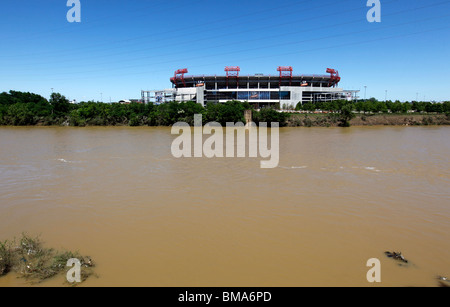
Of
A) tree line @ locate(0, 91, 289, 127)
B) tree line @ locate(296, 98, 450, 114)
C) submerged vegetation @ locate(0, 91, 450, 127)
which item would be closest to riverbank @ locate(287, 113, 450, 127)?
submerged vegetation @ locate(0, 91, 450, 127)

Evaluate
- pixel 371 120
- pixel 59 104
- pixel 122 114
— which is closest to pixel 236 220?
pixel 122 114

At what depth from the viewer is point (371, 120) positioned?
163 feet

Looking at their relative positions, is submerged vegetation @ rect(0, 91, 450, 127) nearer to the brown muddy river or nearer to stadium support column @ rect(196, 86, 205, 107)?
stadium support column @ rect(196, 86, 205, 107)

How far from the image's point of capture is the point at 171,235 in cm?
691

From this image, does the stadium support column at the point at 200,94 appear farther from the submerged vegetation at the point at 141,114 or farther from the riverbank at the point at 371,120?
the riverbank at the point at 371,120

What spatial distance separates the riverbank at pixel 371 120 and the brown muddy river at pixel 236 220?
3169cm

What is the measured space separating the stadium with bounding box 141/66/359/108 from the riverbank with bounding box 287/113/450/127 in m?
25.4

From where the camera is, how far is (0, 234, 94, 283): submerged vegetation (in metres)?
5.05

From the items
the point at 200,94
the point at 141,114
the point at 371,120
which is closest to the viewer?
the point at 141,114

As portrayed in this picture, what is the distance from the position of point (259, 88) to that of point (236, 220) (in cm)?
7278

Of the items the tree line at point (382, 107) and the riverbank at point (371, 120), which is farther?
the tree line at point (382, 107)

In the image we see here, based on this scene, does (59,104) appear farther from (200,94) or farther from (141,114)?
(200,94)

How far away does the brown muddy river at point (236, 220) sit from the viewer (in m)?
5.41

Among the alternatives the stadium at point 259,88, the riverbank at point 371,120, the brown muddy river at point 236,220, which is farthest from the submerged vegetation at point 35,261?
the stadium at point 259,88
